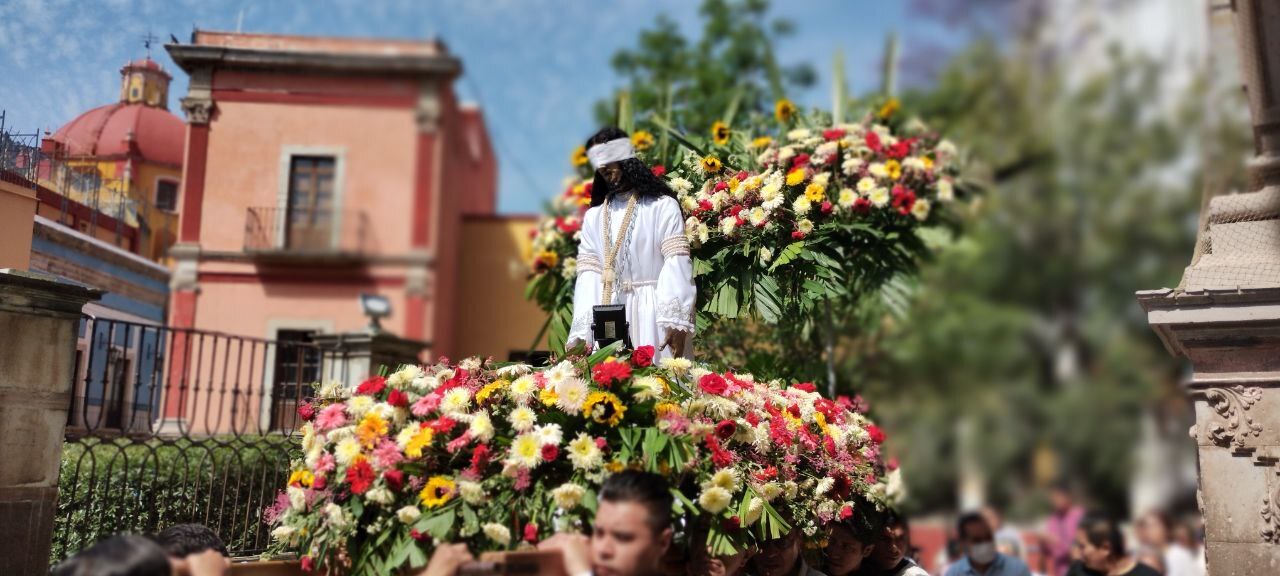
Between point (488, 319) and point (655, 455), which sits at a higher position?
point (488, 319)

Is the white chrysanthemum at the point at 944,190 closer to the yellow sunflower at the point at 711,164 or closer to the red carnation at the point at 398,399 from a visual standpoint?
the yellow sunflower at the point at 711,164

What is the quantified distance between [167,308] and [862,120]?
6.53m

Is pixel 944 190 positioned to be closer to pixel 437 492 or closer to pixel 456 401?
pixel 456 401

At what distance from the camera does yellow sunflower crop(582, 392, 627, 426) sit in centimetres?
404

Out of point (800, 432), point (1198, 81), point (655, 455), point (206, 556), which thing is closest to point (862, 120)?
point (800, 432)

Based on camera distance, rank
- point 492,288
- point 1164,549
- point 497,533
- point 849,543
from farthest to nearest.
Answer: point 492,288 < point 1164,549 < point 849,543 < point 497,533

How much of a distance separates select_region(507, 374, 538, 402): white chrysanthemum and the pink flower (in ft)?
2.17

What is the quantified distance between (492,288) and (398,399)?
17.8 m

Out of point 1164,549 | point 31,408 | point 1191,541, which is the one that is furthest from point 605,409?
point 1191,541

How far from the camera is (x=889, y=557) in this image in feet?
19.1

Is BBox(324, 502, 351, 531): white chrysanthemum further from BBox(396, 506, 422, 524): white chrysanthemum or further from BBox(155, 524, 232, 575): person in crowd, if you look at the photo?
BBox(155, 524, 232, 575): person in crowd

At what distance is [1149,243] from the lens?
22750 mm

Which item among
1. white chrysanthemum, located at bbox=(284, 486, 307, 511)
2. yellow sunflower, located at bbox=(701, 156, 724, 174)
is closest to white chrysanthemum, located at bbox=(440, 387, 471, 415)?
white chrysanthemum, located at bbox=(284, 486, 307, 511)

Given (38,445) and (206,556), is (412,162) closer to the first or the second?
→ (38,445)
